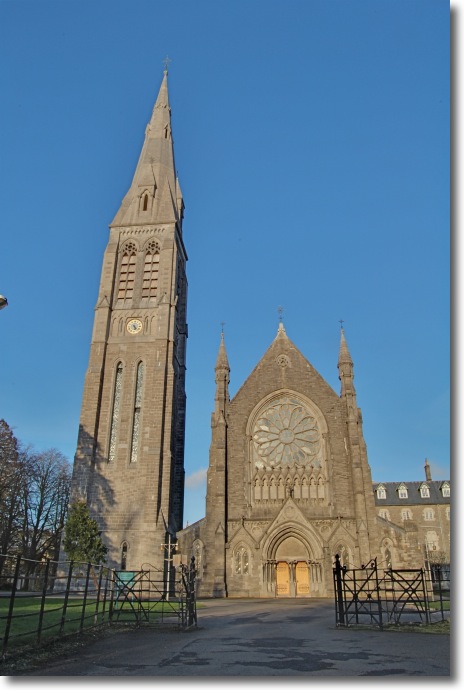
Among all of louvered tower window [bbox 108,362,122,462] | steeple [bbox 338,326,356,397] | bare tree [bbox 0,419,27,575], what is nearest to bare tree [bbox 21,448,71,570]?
bare tree [bbox 0,419,27,575]

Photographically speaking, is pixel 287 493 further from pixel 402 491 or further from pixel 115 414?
pixel 402 491

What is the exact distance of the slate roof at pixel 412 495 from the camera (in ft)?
203

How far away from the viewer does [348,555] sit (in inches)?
1348

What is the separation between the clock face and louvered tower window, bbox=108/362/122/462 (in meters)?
2.87

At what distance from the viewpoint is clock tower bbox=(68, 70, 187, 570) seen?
115ft

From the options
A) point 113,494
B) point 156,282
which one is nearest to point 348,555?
point 113,494

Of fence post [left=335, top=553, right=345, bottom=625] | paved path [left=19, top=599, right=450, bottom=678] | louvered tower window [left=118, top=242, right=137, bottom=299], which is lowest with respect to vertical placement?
paved path [left=19, top=599, right=450, bottom=678]

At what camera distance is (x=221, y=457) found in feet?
123

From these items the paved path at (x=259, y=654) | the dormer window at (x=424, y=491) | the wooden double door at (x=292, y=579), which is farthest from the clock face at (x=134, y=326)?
the dormer window at (x=424, y=491)

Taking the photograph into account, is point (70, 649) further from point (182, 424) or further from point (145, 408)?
point (182, 424)

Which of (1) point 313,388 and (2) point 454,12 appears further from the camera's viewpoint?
(1) point 313,388

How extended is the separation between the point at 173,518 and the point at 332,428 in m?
13.1

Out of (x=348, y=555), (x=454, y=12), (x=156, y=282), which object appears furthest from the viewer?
(x=156, y=282)

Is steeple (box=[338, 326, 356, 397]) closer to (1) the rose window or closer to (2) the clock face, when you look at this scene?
(1) the rose window
